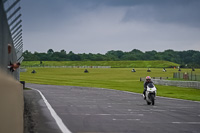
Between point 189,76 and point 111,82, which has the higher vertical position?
point 189,76

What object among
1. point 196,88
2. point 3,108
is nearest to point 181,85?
point 196,88

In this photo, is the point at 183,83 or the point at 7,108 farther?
the point at 183,83

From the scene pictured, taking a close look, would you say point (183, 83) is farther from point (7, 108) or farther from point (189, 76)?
point (7, 108)

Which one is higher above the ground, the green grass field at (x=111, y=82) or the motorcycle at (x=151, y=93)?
the motorcycle at (x=151, y=93)

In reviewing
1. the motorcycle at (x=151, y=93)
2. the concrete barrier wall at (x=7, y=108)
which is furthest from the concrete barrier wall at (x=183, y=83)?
the concrete barrier wall at (x=7, y=108)

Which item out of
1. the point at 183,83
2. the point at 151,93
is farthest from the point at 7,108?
the point at 183,83

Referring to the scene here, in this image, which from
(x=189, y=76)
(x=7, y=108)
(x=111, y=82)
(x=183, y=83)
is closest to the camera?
A: (x=7, y=108)

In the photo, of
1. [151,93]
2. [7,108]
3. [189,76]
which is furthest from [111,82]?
[7,108]

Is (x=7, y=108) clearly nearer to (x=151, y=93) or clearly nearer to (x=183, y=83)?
(x=151, y=93)

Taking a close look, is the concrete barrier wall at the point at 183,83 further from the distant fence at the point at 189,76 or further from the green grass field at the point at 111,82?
the distant fence at the point at 189,76

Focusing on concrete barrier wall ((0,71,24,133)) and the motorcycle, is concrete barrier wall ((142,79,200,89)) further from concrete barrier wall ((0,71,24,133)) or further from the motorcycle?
concrete barrier wall ((0,71,24,133))

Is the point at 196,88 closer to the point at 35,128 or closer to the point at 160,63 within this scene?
the point at 35,128

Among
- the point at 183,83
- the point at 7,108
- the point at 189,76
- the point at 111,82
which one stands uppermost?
the point at 7,108

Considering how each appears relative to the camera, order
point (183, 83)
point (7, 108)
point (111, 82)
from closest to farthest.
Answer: point (7, 108) → point (183, 83) → point (111, 82)
